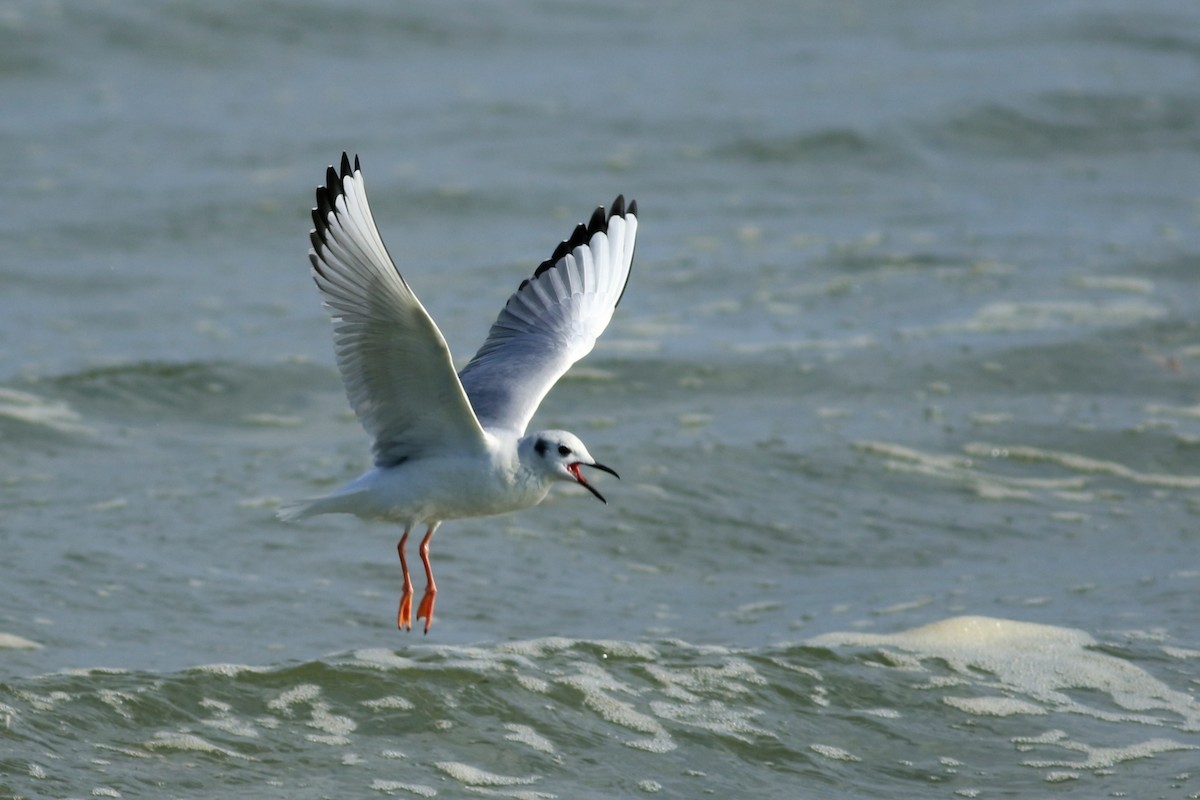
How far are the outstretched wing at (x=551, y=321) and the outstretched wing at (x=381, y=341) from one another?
0.44m

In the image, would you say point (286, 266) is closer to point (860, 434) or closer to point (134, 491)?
point (134, 491)

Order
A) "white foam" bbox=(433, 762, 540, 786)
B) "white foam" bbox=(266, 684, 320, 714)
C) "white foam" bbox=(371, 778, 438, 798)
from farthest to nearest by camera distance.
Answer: "white foam" bbox=(266, 684, 320, 714), "white foam" bbox=(433, 762, 540, 786), "white foam" bbox=(371, 778, 438, 798)

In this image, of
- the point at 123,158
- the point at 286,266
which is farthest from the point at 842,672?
the point at 123,158

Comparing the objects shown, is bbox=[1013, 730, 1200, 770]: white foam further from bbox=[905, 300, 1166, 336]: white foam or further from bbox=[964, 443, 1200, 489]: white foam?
bbox=[905, 300, 1166, 336]: white foam

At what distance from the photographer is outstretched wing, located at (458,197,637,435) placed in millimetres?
6797

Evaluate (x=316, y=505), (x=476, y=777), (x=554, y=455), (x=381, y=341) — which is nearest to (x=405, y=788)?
(x=476, y=777)

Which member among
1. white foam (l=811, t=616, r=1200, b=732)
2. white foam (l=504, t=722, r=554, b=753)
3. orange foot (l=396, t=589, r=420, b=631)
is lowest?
white foam (l=504, t=722, r=554, b=753)

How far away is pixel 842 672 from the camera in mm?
7312

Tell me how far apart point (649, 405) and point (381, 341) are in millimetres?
5086

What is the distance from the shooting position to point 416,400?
607 cm

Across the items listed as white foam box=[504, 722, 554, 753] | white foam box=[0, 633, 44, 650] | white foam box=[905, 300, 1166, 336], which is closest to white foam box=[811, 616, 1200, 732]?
white foam box=[504, 722, 554, 753]

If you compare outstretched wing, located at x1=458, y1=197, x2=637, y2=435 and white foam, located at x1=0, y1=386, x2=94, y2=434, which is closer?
outstretched wing, located at x1=458, y1=197, x2=637, y2=435

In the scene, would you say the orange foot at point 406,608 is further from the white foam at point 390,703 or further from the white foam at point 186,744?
the white foam at point 186,744

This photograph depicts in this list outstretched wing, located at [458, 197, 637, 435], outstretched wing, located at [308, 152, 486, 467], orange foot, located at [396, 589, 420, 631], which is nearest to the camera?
outstretched wing, located at [308, 152, 486, 467]
